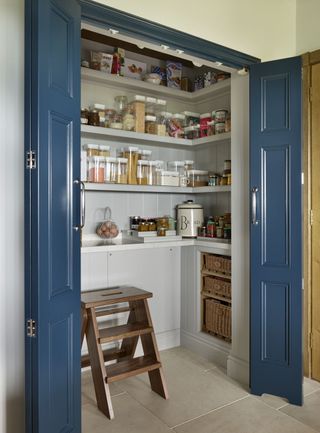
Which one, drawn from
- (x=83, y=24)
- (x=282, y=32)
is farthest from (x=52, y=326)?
(x=282, y=32)

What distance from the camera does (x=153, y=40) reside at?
221cm

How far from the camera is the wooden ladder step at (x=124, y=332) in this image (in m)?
2.47

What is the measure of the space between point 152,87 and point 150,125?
299mm

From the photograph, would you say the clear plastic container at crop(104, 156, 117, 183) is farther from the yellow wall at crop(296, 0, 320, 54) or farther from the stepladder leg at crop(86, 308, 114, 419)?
the yellow wall at crop(296, 0, 320, 54)

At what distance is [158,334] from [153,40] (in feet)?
7.77

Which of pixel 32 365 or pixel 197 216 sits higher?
pixel 197 216

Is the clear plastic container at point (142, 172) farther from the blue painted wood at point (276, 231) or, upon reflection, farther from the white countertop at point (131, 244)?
the blue painted wood at point (276, 231)

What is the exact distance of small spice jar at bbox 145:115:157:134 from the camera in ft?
10.0

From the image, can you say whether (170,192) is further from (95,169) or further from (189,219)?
(95,169)

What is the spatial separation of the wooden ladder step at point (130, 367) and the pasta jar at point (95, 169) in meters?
1.28

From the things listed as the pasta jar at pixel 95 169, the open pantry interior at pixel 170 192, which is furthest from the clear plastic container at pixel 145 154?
the pasta jar at pixel 95 169

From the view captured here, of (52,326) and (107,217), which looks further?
(107,217)

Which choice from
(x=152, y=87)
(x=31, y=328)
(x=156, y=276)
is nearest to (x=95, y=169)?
(x=152, y=87)

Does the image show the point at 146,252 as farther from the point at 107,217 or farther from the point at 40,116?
the point at 40,116
